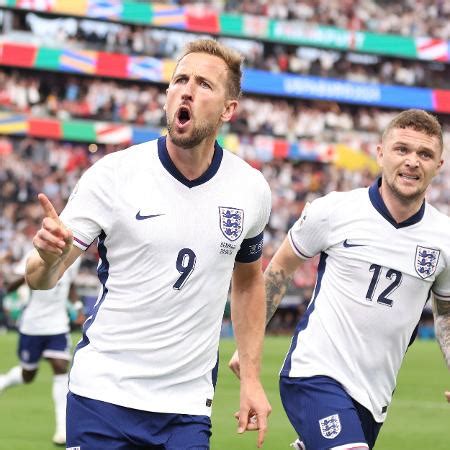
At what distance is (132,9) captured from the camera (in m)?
39.9

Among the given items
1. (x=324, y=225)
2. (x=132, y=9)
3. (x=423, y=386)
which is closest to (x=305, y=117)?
(x=132, y=9)

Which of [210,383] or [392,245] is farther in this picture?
[392,245]

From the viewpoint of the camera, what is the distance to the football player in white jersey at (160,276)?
430 cm

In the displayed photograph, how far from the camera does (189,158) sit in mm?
4551

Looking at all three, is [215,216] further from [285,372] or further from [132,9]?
[132,9]

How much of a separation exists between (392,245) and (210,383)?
1.72 m

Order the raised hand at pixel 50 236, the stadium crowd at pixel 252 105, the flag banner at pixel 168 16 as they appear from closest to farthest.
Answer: the raised hand at pixel 50 236 → the stadium crowd at pixel 252 105 → the flag banner at pixel 168 16

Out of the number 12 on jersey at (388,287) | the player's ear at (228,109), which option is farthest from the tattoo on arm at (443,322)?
the player's ear at (228,109)

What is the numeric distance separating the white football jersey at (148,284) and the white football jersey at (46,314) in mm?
6757

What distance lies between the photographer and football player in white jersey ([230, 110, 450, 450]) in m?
5.66

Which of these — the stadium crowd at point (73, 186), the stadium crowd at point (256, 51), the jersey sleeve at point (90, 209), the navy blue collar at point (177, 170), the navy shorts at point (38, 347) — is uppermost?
the navy blue collar at point (177, 170)

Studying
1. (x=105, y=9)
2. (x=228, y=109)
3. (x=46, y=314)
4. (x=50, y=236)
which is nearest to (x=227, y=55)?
(x=228, y=109)

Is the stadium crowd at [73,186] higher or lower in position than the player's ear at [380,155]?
lower

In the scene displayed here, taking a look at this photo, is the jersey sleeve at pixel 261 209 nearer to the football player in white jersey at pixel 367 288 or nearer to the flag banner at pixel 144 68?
the football player in white jersey at pixel 367 288
